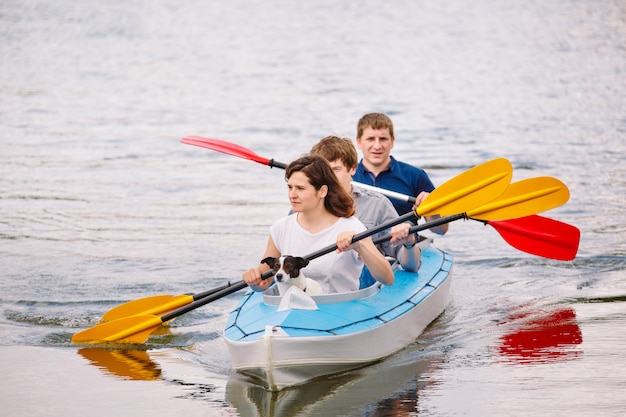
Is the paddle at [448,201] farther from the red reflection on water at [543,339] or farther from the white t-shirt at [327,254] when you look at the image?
the red reflection on water at [543,339]

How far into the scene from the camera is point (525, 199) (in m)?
6.96

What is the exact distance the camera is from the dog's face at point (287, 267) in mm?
5836

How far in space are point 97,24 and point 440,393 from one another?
25.5 metres

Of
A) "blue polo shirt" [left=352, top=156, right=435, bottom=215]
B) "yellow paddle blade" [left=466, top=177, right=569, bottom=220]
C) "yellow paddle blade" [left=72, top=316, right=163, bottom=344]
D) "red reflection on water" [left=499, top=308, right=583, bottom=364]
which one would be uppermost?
"blue polo shirt" [left=352, top=156, right=435, bottom=215]

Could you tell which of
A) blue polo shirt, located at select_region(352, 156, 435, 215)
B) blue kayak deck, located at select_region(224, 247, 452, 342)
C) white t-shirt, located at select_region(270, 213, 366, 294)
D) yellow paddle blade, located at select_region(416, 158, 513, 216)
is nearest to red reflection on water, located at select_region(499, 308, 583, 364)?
blue kayak deck, located at select_region(224, 247, 452, 342)

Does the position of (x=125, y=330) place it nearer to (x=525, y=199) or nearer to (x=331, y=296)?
(x=331, y=296)

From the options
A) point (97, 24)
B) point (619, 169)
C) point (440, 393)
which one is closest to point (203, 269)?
point (440, 393)

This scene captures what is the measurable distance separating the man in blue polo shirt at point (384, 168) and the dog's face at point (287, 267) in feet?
6.57

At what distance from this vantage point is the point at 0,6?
33.0 meters

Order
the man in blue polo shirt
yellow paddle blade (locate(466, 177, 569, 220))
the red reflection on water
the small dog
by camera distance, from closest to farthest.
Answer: the small dog < the red reflection on water < yellow paddle blade (locate(466, 177, 569, 220)) < the man in blue polo shirt

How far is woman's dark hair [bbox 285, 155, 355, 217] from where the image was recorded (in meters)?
6.05

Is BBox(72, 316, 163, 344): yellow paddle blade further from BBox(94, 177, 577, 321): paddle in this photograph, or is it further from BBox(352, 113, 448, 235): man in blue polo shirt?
BBox(352, 113, 448, 235): man in blue polo shirt

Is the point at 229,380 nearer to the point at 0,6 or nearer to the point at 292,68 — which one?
the point at 292,68

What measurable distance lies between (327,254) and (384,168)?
67.6 inches
